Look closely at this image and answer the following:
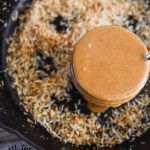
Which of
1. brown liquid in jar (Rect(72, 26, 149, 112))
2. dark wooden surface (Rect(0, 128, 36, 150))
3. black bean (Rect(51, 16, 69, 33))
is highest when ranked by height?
black bean (Rect(51, 16, 69, 33))

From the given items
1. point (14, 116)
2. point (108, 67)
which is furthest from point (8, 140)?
point (108, 67)

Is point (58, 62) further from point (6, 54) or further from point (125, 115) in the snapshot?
point (125, 115)

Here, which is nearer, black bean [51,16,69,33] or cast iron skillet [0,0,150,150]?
cast iron skillet [0,0,150,150]

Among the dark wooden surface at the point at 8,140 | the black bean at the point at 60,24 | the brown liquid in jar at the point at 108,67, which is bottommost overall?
the dark wooden surface at the point at 8,140

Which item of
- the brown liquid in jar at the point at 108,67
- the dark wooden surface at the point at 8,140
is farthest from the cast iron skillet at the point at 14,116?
the brown liquid in jar at the point at 108,67

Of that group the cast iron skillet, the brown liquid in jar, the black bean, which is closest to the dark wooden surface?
the cast iron skillet

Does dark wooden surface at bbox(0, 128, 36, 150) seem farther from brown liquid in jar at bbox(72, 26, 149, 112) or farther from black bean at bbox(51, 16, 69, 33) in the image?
black bean at bbox(51, 16, 69, 33)

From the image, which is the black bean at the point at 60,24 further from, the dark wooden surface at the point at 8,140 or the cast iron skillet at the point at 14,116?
the dark wooden surface at the point at 8,140
